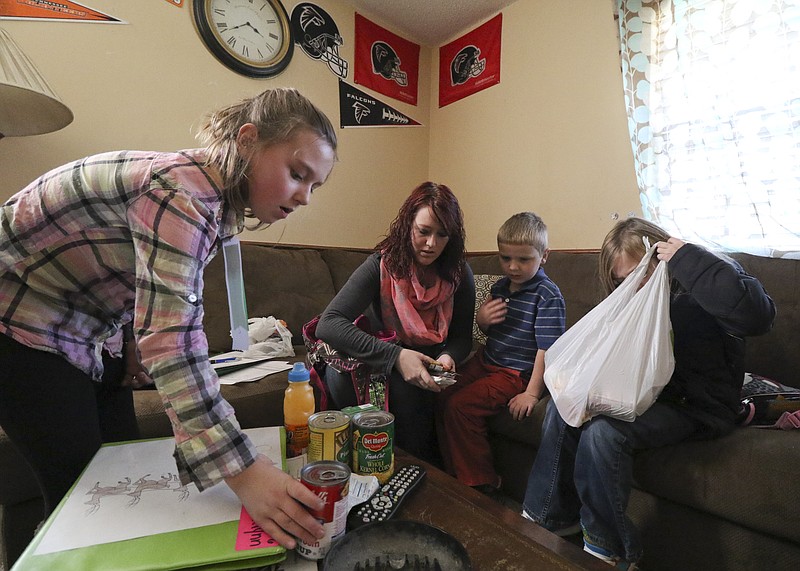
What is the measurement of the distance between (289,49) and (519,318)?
1.89 metres

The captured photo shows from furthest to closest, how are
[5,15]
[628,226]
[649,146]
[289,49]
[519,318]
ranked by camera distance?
[289,49] < [649,146] < [5,15] < [519,318] < [628,226]

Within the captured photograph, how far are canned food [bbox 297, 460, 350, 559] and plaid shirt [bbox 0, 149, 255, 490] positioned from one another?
93 millimetres

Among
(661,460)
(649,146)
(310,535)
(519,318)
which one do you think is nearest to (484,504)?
(310,535)

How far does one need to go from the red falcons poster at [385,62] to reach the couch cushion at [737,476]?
2.46 meters

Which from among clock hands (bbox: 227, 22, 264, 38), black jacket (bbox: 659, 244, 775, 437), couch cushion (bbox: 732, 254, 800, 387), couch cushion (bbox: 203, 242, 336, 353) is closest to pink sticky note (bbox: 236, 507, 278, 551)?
black jacket (bbox: 659, 244, 775, 437)

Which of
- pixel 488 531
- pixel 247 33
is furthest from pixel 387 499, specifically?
pixel 247 33

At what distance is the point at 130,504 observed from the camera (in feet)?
1.87

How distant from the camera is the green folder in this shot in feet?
1.47

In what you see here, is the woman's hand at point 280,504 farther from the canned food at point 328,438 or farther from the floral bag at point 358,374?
the floral bag at point 358,374

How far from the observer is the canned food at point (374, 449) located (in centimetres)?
72

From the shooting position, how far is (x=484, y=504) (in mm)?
684

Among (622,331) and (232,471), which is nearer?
(232,471)

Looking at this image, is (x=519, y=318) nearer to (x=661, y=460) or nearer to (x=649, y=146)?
(x=661, y=460)

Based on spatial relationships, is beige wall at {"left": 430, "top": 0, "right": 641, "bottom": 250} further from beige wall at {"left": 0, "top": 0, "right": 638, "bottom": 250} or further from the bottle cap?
the bottle cap
